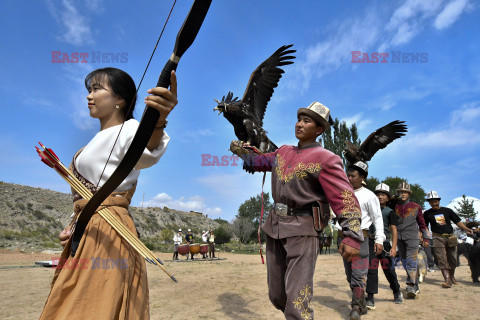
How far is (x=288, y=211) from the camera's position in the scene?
9.04ft

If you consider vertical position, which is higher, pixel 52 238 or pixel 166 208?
pixel 166 208

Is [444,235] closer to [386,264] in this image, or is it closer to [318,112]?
[386,264]

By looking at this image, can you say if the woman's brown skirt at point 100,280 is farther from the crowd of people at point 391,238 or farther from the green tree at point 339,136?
the green tree at point 339,136

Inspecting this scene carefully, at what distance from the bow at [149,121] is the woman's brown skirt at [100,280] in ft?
0.29

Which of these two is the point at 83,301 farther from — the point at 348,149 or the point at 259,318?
the point at 348,149

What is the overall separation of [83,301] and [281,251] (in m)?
1.77

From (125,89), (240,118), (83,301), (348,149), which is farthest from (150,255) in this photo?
(348,149)

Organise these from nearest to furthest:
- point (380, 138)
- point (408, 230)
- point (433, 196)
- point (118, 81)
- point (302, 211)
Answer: point (118, 81) → point (302, 211) → point (408, 230) → point (433, 196) → point (380, 138)

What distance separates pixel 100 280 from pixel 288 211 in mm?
1688

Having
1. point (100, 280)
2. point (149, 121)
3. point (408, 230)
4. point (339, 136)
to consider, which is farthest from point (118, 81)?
point (339, 136)

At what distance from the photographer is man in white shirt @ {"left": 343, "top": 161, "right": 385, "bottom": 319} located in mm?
4406

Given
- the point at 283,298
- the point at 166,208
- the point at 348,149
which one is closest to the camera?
the point at 283,298

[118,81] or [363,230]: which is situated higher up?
[118,81]

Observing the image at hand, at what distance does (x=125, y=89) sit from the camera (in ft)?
6.34
